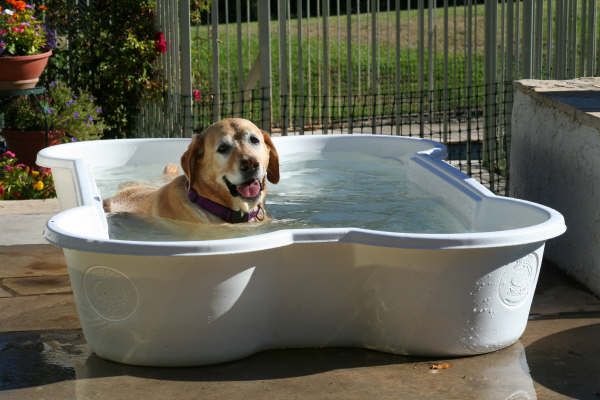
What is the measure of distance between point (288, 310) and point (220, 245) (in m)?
0.61

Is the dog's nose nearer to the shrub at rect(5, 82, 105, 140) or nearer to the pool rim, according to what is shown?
the pool rim

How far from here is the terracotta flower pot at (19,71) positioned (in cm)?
783

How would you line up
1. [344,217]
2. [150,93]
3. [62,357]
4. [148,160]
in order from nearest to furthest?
[62,357], [344,217], [148,160], [150,93]

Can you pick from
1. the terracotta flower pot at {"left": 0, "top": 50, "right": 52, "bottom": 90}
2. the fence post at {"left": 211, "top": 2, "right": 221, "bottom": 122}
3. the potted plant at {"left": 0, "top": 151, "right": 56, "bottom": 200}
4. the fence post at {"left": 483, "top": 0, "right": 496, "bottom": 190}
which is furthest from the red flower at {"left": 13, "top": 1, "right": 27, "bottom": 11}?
the fence post at {"left": 483, "top": 0, "right": 496, "bottom": 190}

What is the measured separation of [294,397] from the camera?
389 centimetres

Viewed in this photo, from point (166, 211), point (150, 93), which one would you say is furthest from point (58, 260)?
point (150, 93)

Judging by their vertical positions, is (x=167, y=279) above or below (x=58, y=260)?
above

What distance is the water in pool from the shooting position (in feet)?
17.6

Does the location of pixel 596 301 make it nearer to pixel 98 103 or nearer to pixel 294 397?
pixel 294 397

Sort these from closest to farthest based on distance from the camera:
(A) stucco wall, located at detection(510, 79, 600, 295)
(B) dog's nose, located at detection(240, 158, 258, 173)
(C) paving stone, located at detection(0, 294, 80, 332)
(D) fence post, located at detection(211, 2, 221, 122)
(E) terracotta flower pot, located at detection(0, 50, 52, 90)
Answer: (C) paving stone, located at detection(0, 294, 80, 332), (B) dog's nose, located at detection(240, 158, 258, 173), (A) stucco wall, located at detection(510, 79, 600, 295), (E) terracotta flower pot, located at detection(0, 50, 52, 90), (D) fence post, located at detection(211, 2, 221, 122)

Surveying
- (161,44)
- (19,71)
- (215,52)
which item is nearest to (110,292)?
(19,71)

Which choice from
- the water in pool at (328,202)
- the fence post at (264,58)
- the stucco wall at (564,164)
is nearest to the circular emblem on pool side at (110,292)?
the water in pool at (328,202)

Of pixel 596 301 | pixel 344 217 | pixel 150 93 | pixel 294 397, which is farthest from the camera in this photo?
pixel 150 93

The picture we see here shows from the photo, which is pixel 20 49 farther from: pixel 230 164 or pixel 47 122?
pixel 230 164
